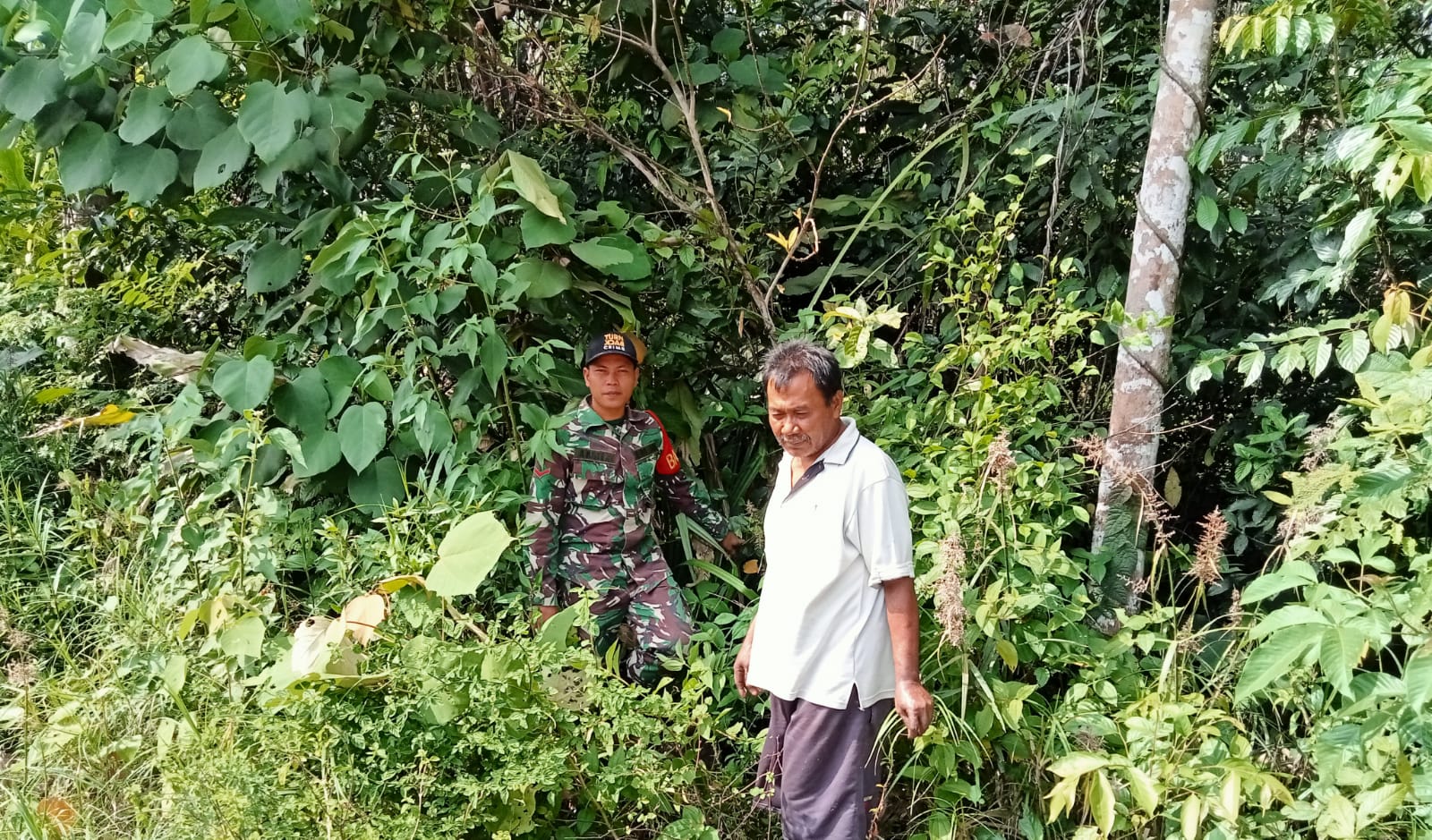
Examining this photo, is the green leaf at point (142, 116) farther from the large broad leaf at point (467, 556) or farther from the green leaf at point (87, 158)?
the large broad leaf at point (467, 556)

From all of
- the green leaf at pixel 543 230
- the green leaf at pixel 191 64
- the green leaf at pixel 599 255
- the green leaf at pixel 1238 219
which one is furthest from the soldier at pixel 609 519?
the green leaf at pixel 1238 219

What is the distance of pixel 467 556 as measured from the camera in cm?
216

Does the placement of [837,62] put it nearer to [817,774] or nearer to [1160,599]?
[1160,599]

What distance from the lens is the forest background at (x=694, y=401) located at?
2.07 meters

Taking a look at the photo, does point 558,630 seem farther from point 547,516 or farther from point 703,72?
point 703,72

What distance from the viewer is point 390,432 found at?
9.71ft

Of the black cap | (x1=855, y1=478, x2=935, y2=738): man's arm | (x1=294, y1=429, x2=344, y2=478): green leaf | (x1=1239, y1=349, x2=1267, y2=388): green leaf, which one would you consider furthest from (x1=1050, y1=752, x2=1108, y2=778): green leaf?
(x1=294, y1=429, x2=344, y2=478): green leaf

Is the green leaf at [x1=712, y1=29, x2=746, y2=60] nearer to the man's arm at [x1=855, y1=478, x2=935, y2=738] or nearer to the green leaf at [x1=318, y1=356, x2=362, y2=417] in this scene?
the green leaf at [x1=318, y1=356, x2=362, y2=417]

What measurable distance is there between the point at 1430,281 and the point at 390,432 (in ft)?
9.81

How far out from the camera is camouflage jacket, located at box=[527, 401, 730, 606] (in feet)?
9.27

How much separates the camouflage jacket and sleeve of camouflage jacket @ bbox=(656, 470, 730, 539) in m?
0.12

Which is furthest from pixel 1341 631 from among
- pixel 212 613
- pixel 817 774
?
pixel 212 613

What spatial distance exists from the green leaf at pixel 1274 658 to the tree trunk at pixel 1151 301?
74 centimetres

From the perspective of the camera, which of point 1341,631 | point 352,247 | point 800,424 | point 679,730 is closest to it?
point 1341,631
